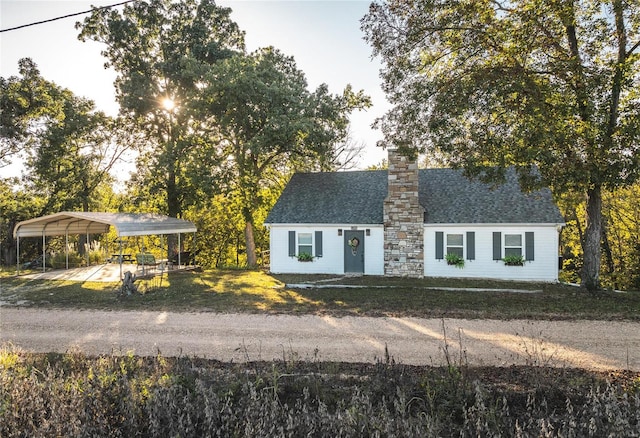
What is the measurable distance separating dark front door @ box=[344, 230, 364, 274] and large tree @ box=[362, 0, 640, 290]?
6.85m

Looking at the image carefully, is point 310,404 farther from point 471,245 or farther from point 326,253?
point 326,253

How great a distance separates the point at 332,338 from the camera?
8258 millimetres

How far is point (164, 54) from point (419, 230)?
1658 centimetres

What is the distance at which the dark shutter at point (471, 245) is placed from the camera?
17844mm

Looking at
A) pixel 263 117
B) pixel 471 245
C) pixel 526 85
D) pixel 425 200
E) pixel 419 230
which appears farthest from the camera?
pixel 263 117

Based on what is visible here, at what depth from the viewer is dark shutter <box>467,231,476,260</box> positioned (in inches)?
703

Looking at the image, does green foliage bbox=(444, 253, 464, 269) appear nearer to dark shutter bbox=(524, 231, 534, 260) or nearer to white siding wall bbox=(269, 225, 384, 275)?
dark shutter bbox=(524, 231, 534, 260)

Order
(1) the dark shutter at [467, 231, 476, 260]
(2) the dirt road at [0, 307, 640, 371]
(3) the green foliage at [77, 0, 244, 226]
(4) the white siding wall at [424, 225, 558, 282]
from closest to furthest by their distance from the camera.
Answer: (2) the dirt road at [0, 307, 640, 371]
(4) the white siding wall at [424, 225, 558, 282]
(1) the dark shutter at [467, 231, 476, 260]
(3) the green foliage at [77, 0, 244, 226]

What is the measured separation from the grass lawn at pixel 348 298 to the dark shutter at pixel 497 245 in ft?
4.96

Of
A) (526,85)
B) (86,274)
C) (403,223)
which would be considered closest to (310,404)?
(526,85)

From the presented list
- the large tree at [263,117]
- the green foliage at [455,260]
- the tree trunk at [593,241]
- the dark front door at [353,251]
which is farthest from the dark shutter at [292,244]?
the tree trunk at [593,241]

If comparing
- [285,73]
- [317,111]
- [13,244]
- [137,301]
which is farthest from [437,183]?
[13,244]

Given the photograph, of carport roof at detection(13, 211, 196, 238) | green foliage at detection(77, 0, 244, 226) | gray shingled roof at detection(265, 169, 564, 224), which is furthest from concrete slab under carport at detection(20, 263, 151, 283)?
gray shingled roof at detection(265, 169, 564, 224)

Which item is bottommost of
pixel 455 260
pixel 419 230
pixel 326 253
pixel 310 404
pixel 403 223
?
pixel 310 404
